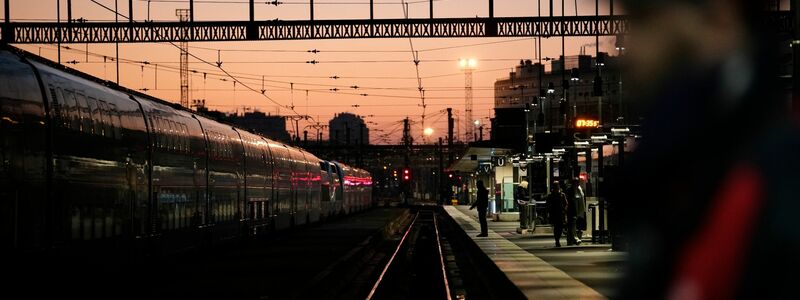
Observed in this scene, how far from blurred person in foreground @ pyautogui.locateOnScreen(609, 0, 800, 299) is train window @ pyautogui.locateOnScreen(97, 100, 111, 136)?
1208 centimetres

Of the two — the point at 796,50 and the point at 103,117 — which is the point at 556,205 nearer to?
the point at 103,117

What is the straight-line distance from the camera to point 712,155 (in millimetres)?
4824

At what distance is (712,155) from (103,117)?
12.7 metres

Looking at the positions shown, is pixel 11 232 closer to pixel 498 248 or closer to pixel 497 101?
pixel 498 248

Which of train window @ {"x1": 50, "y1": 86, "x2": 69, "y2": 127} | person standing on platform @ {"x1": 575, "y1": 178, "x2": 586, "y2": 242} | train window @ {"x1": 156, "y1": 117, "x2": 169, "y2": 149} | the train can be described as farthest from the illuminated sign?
train window @ {"x1": 50, "y1": 86, "x2": 69, "y2": 127}

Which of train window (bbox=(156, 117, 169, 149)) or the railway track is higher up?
train window (bbox=(156, 117, 169, 149))

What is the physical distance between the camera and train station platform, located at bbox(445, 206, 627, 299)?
1656 centimetres

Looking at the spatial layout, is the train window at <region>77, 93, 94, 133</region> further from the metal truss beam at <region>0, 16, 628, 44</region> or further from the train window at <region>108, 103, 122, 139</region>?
the metal truss beam at <region>0, 16, 628, 44</region>

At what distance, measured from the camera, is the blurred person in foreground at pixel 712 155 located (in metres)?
4.64

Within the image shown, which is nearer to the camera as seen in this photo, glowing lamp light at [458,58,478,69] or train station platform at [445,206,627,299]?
train station platform at [445,206,627,299]

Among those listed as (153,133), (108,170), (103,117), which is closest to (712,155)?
(108,170)

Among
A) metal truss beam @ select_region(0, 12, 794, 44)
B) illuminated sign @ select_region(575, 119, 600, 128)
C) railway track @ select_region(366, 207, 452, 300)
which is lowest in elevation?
railway track @ select_region(366, 207, 452, 300)

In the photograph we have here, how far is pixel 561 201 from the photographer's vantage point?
27.6 meters

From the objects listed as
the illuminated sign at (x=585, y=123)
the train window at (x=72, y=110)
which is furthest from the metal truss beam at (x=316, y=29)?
the train window at (x=72, y=110)
